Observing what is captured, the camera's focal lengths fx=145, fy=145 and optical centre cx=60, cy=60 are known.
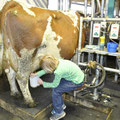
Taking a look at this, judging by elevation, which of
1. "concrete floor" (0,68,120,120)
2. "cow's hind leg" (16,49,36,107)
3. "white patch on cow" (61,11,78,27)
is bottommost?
"concrete floor" (0,68,120,120)

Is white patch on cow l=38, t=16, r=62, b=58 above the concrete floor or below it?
above

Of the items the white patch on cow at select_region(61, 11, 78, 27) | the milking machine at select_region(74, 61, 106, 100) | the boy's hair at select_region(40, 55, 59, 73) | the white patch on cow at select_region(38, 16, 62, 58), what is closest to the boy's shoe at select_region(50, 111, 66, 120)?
the milking machine at select_region(74, 61, 106, 100)

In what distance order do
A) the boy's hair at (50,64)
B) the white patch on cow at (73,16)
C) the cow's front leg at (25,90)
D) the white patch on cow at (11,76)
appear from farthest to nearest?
the white patch on cow at (73,16)
the white patch on cow at (11,76)
the cow's front leg at (25,90)
the boy's hair at (50,64)

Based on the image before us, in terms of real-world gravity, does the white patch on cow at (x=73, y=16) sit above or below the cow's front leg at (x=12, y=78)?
above

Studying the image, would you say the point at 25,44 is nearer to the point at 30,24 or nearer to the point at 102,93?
the point at 30,24

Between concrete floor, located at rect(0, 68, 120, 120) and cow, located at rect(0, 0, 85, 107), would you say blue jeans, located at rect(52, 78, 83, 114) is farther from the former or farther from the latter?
cow, located at rect(0, 0, 85, 107)

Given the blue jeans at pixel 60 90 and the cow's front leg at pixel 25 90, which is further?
the cow's front leg at pixel 25 90

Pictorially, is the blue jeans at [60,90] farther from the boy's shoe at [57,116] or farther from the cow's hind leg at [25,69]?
the cow's hind leg at [25,69]

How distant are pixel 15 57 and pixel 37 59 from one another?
1.03ft

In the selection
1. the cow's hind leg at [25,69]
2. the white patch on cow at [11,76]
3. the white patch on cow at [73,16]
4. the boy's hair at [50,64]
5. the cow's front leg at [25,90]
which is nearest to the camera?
the boy's hair at [50,64]

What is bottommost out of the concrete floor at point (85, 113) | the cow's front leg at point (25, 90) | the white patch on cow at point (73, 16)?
the concrete floor at point (85, 113)

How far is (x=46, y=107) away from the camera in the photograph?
217 cm

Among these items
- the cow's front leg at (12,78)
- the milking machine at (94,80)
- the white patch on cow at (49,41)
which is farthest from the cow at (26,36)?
the milking machine at (94,80)

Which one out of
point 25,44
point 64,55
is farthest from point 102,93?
point 25,44
